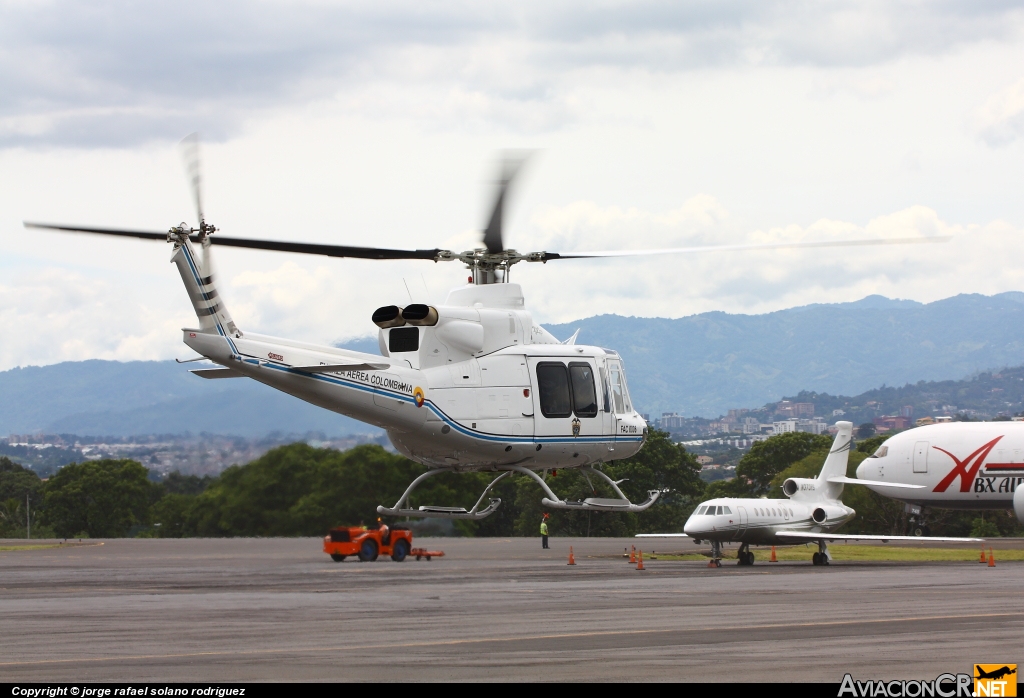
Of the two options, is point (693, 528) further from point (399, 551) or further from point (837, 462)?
point (837, 462)

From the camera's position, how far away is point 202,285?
21812mm

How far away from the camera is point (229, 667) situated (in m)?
12.7

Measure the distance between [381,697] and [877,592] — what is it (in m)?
19.9

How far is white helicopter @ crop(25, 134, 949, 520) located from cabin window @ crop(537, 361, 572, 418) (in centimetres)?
3

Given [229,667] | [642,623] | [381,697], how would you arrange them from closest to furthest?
[381,697], [229,667], [642,623]

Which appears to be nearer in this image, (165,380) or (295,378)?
(295,378)

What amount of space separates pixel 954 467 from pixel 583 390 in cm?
3460

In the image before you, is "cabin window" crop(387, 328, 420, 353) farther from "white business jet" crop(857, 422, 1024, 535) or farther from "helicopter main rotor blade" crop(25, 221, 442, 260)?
"white business jet" crop(857, 422, 1024, 535)

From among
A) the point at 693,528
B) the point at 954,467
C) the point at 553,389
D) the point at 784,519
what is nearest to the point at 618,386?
the point at 553,389

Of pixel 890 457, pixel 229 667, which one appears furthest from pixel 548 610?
pixel 890 457

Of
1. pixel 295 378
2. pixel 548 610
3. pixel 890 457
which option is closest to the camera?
pixel 548 610

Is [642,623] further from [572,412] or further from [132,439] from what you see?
[132,439]

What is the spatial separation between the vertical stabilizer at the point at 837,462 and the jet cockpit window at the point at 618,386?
27683 millimetres

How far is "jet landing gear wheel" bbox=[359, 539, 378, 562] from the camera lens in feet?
137
